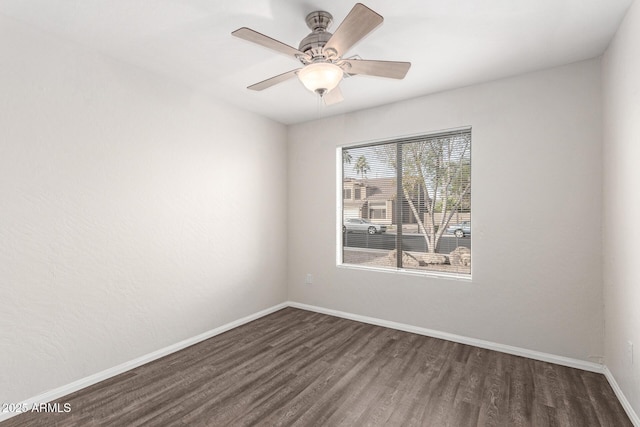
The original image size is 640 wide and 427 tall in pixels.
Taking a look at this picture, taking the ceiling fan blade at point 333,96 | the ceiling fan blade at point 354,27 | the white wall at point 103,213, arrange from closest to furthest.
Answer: the ceiling fan blade at point 354,27 → the white wall at point 103,213 → the ceiling fan blade at point 333,96

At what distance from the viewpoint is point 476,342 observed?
303 centimetres

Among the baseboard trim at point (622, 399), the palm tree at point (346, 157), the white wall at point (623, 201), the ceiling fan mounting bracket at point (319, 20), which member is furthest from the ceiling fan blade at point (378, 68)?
the baseboard trim at point (622, 399)

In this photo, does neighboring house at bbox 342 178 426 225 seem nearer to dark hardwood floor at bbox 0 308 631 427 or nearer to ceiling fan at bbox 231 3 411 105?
→ dark hardwood floor at bbox 0 308 631 427

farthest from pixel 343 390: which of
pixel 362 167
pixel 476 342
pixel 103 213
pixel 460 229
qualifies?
pixel 362 167

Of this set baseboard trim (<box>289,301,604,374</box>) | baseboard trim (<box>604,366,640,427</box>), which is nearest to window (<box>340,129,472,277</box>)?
baseboard trim (<box>289,301,604,374</box>)

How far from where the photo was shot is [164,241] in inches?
114

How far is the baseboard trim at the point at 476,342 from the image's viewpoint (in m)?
2.59

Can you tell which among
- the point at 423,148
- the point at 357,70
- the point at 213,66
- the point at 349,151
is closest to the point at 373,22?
the point at 357,70

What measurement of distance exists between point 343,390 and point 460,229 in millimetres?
1984

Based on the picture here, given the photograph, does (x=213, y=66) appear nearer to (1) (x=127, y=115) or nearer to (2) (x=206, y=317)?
(1) (x=127, y=115)

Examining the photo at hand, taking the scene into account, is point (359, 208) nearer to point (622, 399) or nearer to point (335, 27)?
point (335, 27)

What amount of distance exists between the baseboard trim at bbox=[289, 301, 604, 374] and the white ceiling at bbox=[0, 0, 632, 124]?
2.52m

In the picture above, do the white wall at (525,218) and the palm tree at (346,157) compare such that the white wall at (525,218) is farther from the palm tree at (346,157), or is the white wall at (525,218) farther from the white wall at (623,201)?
the palm tree at (346,157)

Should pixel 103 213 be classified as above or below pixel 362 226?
above
